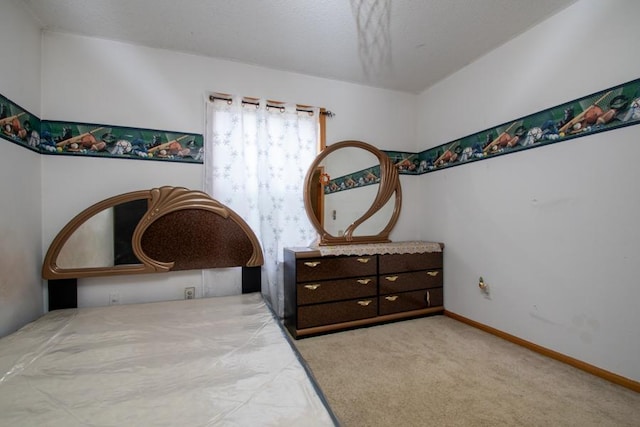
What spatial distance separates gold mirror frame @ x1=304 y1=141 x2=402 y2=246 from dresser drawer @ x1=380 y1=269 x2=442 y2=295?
44cm

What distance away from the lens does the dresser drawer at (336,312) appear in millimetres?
2154

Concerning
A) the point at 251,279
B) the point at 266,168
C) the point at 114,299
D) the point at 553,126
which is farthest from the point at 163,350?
the point at 553,126

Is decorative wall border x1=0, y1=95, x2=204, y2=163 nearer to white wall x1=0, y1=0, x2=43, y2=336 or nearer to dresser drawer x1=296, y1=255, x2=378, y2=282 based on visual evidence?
white wall x1=0, y1=0, x2=43, y2=336

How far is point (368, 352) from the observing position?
192 centimetres

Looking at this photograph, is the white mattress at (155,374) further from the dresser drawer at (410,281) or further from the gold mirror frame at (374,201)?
the dresser drawer at (410,281)

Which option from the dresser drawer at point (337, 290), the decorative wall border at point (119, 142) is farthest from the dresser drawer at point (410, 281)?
the decorative wall border at point (119, 142)

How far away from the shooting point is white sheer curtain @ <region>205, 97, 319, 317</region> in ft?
7.46

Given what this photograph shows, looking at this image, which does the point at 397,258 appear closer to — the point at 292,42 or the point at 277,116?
the point at 277,116

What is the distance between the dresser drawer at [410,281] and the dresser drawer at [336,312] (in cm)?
18

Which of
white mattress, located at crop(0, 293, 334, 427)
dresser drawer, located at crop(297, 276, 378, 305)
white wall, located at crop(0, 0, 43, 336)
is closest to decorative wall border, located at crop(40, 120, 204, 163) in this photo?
white wall, located at crop(0, 0, 43, 336)

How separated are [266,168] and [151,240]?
42.1 inches

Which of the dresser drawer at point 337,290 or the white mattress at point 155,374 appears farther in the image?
the dresser drawer at point 337,290

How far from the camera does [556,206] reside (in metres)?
1.80

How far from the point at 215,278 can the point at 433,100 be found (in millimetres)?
2817
